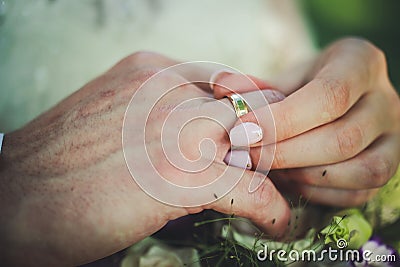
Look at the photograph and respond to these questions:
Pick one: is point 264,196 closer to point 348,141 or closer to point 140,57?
point 348,141

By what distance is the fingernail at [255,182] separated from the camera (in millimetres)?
748

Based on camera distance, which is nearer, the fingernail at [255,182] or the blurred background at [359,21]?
the fingernail at [255,182]

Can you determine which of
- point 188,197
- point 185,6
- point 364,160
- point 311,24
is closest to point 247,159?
point 188,197

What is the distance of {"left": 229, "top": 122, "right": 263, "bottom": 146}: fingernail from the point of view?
745 millimetres

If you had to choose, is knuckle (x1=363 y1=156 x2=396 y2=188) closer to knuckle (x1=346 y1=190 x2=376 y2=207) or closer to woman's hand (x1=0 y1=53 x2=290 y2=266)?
knuckle (x1=346 y1=190 x2=376 y2=207)

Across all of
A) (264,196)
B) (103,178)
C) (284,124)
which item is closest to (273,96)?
(284,124)

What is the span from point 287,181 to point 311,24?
476 mm

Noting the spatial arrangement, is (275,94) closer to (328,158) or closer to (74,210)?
(328,158)

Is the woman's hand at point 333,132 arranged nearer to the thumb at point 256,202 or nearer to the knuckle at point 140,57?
the thumb at point 256,202

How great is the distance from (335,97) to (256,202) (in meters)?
0.21

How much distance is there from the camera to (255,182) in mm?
754

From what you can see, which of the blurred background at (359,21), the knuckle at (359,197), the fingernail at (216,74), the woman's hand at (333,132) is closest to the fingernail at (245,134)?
the woman's hand at (333,132)

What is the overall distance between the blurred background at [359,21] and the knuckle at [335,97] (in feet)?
1.03

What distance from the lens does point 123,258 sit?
2.52 ft
